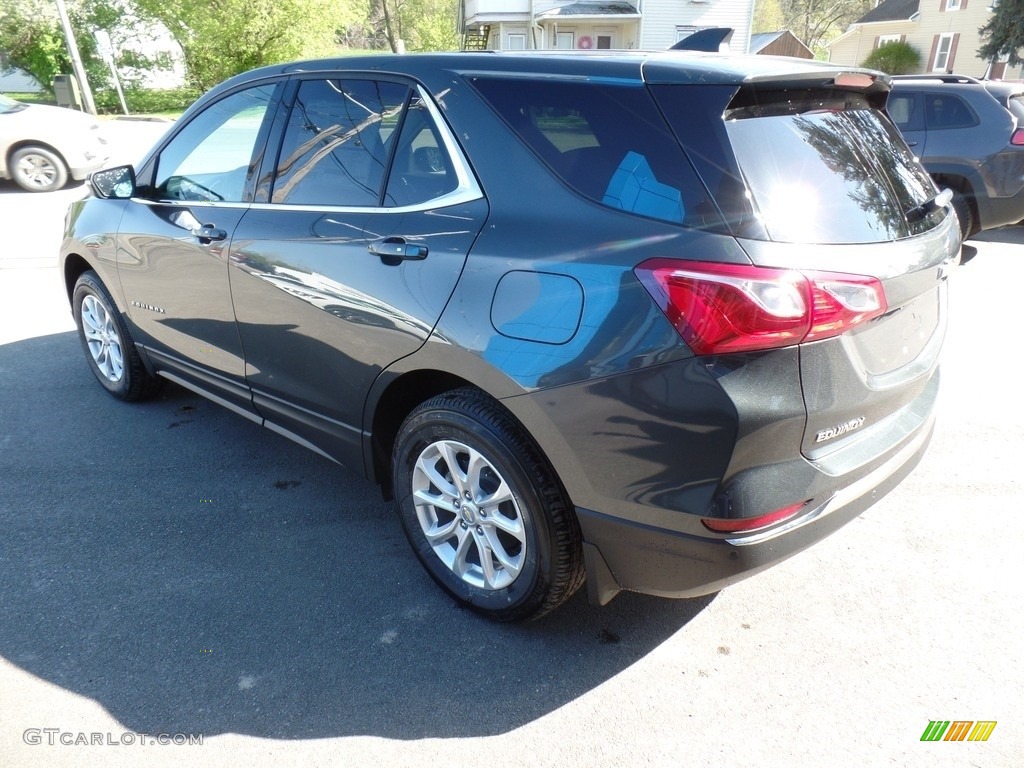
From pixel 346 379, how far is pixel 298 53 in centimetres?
2764

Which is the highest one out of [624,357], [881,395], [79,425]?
[624,357]

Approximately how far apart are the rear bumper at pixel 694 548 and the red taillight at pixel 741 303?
0.53m

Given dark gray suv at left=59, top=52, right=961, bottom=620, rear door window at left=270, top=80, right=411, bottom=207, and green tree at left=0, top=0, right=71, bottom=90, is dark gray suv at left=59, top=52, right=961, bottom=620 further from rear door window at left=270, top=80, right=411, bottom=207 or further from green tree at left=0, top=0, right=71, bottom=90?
green tree at left=0, top=0, right=71, bottom=90

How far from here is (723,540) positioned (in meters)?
2.08

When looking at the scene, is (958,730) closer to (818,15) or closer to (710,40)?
(710,40)

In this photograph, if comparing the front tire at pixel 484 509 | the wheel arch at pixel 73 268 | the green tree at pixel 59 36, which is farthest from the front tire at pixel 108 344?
the green tree at pixel 59 36

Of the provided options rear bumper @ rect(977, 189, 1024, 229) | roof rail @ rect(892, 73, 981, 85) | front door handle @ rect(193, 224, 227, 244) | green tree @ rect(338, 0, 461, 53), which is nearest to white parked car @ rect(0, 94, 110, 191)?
front door handle @ rect(193, 224, 227, 244)

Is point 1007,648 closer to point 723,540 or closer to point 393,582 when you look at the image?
point 723,540

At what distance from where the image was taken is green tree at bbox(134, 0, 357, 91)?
25.7m

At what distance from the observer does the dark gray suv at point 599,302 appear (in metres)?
2.01

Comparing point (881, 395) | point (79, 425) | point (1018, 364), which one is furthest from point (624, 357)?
point (1018, 364)

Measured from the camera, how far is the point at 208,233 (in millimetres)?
3342

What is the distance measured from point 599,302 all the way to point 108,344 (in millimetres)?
3598

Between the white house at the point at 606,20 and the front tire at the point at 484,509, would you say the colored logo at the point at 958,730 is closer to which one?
the front tire at the point at 484,509
